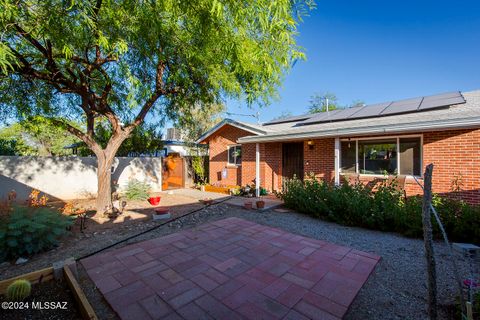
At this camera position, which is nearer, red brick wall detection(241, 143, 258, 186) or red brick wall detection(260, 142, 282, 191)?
red brick wall detection(260, 142, 282, 191)

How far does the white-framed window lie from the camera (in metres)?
6.65

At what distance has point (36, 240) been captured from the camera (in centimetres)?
393

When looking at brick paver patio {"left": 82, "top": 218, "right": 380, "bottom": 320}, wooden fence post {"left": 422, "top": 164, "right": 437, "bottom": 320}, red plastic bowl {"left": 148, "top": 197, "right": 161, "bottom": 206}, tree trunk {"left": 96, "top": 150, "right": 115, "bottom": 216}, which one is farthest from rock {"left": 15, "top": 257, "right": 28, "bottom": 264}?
wooden fence post {"left": 422, "top": 164, "right": 437, "bottom": 320}

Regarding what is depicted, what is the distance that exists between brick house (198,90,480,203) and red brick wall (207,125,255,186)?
0.06 meters

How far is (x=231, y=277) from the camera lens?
9.95 feet

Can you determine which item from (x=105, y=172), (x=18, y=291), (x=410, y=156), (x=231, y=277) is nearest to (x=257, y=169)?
(x=410, y=156)

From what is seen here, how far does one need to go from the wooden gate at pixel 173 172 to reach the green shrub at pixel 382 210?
7.99m

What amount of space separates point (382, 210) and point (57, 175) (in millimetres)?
11897

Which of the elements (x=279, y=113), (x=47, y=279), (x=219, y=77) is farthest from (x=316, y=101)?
(x=47, y=279)

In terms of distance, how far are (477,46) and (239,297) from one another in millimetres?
16281

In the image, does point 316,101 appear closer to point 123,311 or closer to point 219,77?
point 219,77

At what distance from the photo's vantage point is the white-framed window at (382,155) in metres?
6.65

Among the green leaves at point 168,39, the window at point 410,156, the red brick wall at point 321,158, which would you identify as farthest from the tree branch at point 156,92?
the window at point 410,156

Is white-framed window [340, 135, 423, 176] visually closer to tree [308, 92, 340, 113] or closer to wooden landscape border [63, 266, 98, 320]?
wooden landscape border [63, 266, 98, 320]
